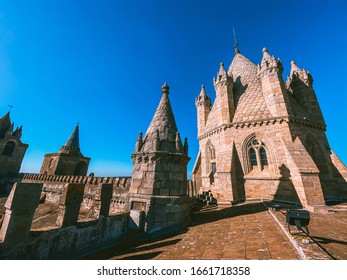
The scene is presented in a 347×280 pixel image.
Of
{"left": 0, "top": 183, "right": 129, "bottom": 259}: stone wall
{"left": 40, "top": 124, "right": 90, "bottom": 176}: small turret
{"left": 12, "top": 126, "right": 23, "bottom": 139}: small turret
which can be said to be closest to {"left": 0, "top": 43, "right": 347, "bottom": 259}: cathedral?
{"left": 0, "top": 183, "right": 129, "bottom": 259}: stone wall

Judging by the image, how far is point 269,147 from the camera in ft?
36.7

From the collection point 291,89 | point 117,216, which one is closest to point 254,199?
point 117,216

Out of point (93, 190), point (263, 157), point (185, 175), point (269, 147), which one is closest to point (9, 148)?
point (93, 190)

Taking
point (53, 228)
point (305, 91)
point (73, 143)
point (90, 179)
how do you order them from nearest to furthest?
point (53, 228) < point (90, 179) < point (305, 91) < point (73, 143)

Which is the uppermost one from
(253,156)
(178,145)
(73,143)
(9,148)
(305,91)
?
(305,91)

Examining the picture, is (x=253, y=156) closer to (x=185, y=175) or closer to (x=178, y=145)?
(x=185, y=175)

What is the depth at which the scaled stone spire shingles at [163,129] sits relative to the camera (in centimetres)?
603

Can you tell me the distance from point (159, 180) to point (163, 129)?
223 cm

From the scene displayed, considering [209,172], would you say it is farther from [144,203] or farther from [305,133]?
[144,203]

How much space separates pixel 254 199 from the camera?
10484 millimetres

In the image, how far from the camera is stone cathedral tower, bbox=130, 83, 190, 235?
5.13 metres

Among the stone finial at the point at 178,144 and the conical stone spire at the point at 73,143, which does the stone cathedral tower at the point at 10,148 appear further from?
the stone finial at the point at 178,144
